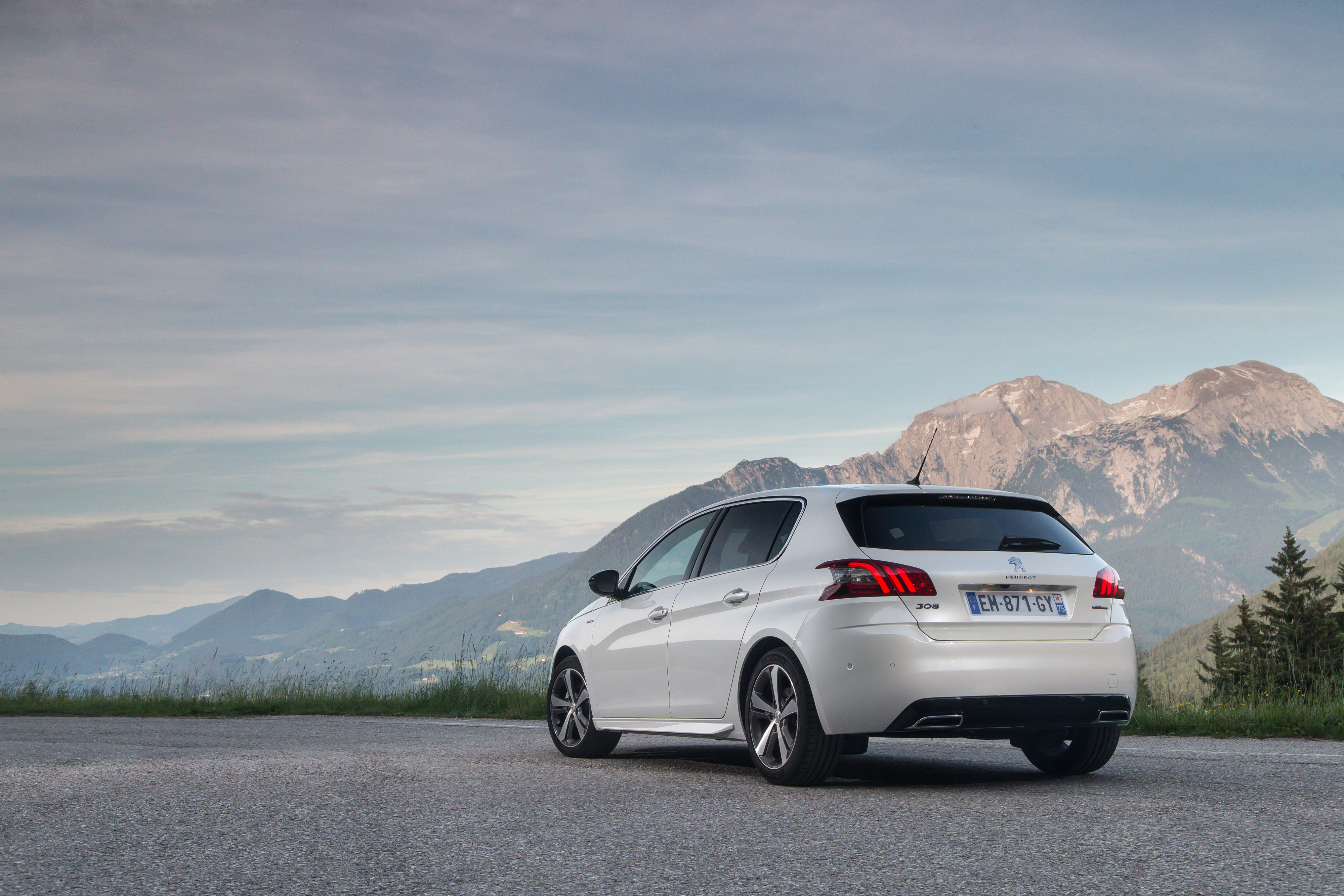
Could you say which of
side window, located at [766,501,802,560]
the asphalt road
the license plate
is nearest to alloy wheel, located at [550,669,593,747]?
the asphalt road

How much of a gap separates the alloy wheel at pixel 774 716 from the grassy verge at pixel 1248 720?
5376 mm

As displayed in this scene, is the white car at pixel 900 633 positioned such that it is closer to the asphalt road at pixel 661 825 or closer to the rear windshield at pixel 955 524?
the rear windshield at pixel 955 524

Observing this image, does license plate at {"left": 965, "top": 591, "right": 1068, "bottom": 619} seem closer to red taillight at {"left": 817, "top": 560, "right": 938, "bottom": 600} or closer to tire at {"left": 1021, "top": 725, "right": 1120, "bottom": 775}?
red taillight at {"left": 817, "top": 560, "right": 938, "bottom": 600}

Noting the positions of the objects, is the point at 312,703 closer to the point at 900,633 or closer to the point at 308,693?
the point at 308,693

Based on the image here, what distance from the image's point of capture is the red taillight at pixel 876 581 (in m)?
5.87

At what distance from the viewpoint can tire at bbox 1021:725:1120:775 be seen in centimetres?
659

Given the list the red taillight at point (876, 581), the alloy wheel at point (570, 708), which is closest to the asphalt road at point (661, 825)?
the alloy wheel at point (570, 708)

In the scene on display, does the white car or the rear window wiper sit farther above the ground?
the rear window wiper

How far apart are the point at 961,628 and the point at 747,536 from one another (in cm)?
169

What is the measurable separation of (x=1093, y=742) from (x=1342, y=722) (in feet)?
14.4

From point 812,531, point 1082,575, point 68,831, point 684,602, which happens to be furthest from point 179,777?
point 1082,575

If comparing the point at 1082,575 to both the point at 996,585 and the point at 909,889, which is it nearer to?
the point at 996,585

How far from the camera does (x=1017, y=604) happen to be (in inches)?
237

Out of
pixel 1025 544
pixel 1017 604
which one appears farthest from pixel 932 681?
pixel 1025 544
